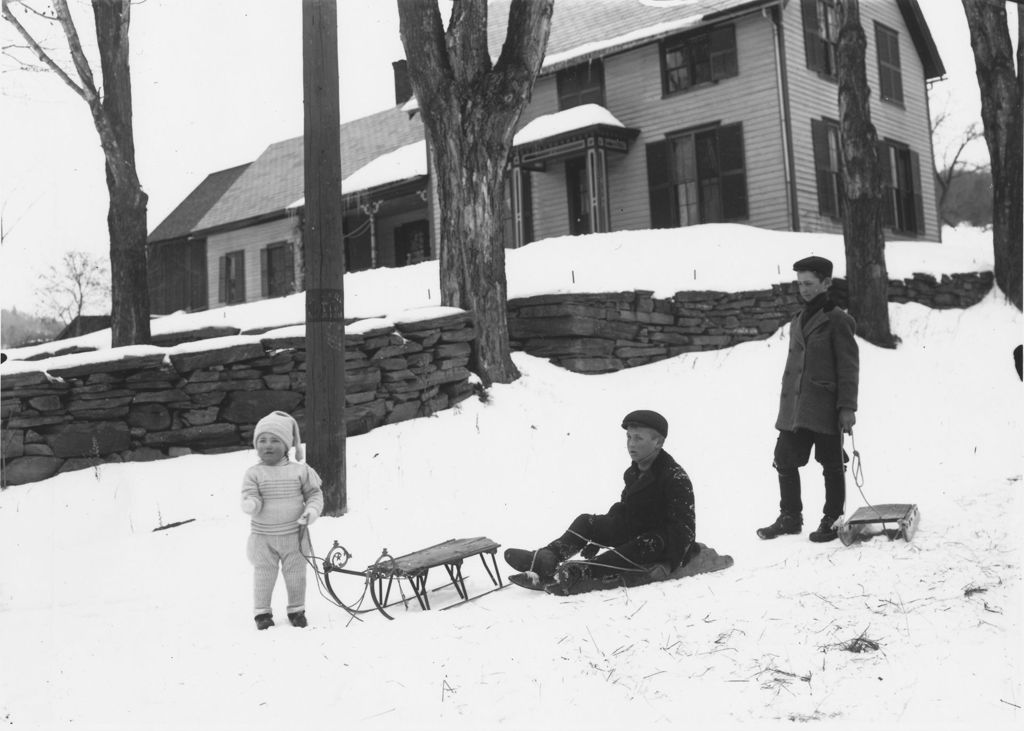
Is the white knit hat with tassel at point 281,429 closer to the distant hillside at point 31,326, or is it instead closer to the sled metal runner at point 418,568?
the sled metal runner at point 418,568

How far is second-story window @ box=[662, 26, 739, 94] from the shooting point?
57.7ft

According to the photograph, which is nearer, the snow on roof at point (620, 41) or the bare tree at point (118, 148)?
the bare tree at point (118, 148)

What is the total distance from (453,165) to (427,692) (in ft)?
21.2

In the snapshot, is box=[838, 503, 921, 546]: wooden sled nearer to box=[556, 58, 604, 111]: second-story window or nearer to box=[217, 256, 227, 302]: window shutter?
box=[556, 58, 604, 111]: second-story window

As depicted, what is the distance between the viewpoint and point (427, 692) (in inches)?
146

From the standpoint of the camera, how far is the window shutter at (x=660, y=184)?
1822 cm

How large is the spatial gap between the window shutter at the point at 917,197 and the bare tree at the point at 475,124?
1437 cm

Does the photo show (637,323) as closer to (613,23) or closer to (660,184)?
(660,184)

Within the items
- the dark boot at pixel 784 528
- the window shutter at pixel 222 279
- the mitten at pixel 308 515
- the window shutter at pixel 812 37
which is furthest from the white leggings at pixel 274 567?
the window shutter at pixel 222 279

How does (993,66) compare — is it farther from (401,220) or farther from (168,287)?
(168,287)

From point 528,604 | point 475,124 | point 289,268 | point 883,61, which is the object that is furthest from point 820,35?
point 528,604

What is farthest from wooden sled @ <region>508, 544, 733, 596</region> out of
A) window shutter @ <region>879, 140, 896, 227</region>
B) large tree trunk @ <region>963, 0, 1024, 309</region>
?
window shutter @ <region>879, 140, 896, 227</region>

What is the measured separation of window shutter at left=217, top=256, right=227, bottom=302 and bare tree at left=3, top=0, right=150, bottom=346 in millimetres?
16370

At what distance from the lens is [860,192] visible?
12.1m
